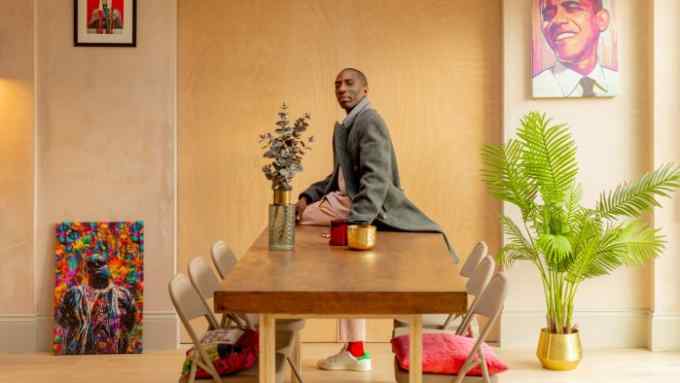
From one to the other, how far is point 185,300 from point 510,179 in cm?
248

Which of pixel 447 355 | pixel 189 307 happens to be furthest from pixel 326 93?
pixel 447 355

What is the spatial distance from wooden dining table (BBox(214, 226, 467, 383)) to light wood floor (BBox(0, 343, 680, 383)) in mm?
1986

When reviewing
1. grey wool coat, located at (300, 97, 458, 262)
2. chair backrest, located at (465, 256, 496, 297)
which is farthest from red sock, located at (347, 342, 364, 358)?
chair backrest, located at (465, 256, 496, 297)

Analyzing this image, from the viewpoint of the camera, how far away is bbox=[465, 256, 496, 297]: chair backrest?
379 cm

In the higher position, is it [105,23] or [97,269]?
[105,23]

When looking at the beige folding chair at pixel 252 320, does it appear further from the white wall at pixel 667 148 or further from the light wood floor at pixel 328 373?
the white wall at pixel 667 148

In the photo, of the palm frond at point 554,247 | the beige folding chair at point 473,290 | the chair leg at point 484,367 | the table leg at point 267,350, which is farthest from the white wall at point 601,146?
the table leg at point 267,350

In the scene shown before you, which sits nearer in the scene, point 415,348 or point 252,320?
point 415,348

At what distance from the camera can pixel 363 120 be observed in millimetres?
4129

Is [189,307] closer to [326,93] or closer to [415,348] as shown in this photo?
[415,348]

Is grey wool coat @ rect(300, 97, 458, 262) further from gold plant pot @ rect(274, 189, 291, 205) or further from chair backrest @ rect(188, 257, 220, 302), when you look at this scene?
chair backrest @ rect(188, 257, 220, 302)

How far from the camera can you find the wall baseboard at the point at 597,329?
589 centimetres

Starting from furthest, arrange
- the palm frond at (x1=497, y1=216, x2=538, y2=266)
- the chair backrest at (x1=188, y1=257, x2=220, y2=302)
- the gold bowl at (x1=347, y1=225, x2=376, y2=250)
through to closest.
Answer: the palm frond at (x1=497, y1=216, x2=538, y2=266), the chair backrest at (x1=188, y1=257, x2=220, y2=302), the gold bowl at (x1=347, y1=225, x2=376, y2=250)

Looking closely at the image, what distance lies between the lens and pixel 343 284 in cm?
274
